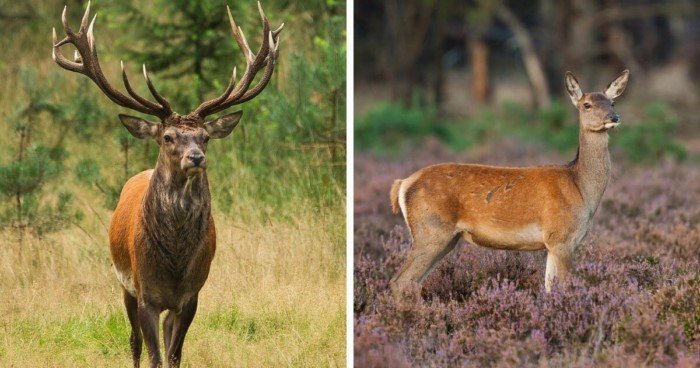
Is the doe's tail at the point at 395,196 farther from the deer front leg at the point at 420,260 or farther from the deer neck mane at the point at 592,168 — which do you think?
the deer neck mane at the point at 592,168

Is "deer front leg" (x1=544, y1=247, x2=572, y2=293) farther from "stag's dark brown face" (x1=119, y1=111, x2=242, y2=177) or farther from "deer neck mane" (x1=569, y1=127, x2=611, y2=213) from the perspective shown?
"stag's dark brown face" (x1=119, y1=111, x2=242, y2=177)

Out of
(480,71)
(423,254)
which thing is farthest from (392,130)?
(423,254)

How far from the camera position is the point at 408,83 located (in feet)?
68.4

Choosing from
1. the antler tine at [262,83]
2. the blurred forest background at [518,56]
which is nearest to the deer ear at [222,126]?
the antler tine at [262,83]

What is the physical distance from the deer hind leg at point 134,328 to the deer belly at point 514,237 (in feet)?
5.89

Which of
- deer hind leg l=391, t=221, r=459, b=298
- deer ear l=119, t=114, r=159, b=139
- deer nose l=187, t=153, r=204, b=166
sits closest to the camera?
deer nose l=187, t=153, r=204, b=166

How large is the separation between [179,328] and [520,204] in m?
1.79

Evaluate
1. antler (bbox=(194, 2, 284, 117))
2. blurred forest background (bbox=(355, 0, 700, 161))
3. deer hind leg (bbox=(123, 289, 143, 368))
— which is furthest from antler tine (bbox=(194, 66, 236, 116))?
blurred forest background (bbox=(355, 0, 700, 161))

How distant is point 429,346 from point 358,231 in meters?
2.79

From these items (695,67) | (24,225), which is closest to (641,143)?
(24,225)

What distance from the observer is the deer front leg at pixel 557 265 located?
640cm

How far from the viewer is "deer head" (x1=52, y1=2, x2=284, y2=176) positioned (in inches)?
232

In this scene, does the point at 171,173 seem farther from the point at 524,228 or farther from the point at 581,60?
the point at 581,60

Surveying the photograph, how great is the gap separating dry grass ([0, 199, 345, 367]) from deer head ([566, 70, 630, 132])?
1.71 meters
